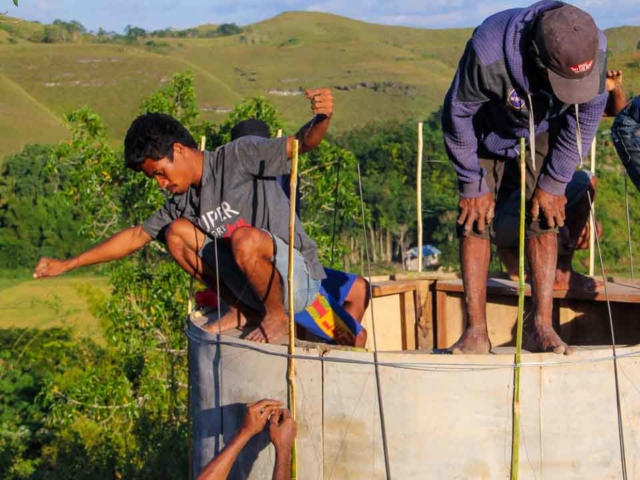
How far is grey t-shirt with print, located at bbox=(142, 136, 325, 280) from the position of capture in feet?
14.1

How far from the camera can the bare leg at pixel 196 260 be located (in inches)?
175

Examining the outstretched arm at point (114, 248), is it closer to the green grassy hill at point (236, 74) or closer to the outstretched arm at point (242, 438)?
the outstretched arm at point (242, 438)

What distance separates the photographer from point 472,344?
3.87 m

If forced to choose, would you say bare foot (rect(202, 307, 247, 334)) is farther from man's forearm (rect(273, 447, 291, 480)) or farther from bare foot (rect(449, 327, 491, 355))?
bare foot (rect(449, 327, 491, 355))

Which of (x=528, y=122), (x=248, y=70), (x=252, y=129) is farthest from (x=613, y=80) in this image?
(x=248, y=70)

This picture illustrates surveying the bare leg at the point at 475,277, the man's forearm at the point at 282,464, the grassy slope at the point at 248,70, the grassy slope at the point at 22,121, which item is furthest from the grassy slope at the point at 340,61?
the man's forearm at the point at 282,464

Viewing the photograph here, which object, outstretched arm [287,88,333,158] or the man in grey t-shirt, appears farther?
the man in grey t-shirt

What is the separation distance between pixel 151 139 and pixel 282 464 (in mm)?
1374

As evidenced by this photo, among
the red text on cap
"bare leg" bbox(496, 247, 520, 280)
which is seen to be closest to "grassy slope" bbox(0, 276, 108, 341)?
"bare leg" bbox(496, 247, 520, 280)

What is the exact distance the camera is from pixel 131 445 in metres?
10.1

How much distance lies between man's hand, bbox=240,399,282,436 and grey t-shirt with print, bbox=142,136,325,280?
79 centimetres

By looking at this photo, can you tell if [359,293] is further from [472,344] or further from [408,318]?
[472,344]

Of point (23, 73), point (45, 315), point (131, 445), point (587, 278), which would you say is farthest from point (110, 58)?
point (587, 278)

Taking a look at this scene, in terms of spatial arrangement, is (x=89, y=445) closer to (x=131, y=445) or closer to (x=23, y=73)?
(x=131, y=445)
